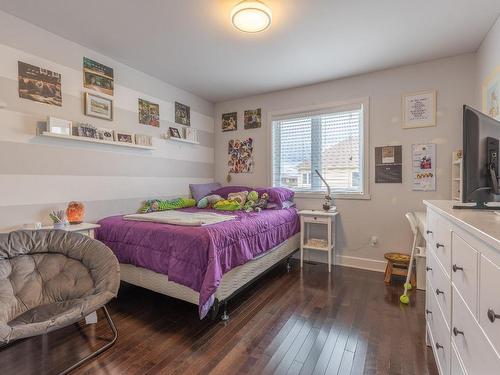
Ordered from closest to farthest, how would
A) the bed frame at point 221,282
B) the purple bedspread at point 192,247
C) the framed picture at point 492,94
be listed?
1. the purple bedspread at point 192,247
2. the bed frame at point 221,282
3. the framed picture at point 492,94

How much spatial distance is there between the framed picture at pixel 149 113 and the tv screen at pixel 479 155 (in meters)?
3.10

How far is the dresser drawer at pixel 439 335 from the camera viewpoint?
4.04ft

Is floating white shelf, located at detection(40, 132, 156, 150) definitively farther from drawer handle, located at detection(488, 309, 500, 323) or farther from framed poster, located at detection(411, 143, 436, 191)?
framed poster, located at detection(411, 143, 436, 191)

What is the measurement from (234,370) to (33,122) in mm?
2516

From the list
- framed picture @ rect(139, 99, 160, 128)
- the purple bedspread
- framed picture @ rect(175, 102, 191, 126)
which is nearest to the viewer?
the purple bedspread

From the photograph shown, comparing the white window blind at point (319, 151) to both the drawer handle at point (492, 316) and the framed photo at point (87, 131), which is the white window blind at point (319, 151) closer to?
the framed photo at point (87, 131)

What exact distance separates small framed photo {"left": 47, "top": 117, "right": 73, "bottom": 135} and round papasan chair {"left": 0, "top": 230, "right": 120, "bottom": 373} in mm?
983

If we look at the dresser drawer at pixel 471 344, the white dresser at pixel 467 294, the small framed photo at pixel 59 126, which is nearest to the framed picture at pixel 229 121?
the small framed photo at pixel 59 126

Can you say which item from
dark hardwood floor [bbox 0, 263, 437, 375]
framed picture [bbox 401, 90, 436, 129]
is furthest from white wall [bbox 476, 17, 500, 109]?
dark hardwood floor [bbox 0, 263, 437, 375]

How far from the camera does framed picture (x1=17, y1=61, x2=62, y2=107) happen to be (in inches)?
86.5

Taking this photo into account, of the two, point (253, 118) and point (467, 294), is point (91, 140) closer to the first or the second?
point (253, 118)

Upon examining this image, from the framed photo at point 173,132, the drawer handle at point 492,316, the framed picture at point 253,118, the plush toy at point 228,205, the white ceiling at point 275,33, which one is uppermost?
the white ceiling at point 275,33

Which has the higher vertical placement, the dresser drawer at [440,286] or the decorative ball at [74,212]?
the decorative ball at [74,212]

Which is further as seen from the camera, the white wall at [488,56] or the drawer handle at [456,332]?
the white wall at [488,56]
